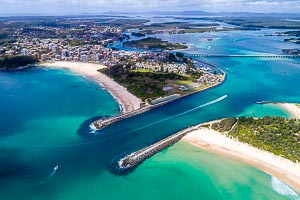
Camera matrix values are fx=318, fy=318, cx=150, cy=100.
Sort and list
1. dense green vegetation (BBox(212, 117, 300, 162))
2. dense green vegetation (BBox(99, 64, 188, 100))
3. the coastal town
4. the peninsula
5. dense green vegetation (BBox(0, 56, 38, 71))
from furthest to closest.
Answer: dense green vegetation (BBox(0, 56, 38, 71))
the coastal town
dense green vegetation (BBox(99, 64, 188, 100))
dense green vegetation (BBox(212, 117, 300, 162))
the peninsula

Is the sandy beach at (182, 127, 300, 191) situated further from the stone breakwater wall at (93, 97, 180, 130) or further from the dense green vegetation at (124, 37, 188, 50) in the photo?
the dense green vegetation at (124, 37, 188, 50)

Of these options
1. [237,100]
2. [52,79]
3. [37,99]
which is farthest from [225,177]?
[52,79]

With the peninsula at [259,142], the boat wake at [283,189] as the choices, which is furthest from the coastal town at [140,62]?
the boat wake at [283,189]

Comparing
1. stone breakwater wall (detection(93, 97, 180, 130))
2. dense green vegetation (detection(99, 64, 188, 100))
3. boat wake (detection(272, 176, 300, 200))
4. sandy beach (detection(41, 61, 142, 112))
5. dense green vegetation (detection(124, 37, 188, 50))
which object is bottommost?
boat wake (detection(272, 176, 300, 200))

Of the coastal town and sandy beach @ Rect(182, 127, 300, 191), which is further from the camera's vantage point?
the coastal town

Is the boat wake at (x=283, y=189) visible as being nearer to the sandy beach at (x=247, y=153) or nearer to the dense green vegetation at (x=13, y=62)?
the sandy beach at (x=247, y=153)

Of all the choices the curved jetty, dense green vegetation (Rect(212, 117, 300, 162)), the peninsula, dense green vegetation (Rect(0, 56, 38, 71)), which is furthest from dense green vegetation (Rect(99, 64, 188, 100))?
dense green vegetation (Rect(0, 56, 38, 71))

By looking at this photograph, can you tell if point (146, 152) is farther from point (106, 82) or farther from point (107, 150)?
point (106, 82)

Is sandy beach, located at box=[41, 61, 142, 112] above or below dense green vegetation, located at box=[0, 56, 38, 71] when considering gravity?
below
